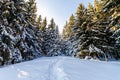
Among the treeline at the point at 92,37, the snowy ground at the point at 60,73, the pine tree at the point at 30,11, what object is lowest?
the snowy ground at the point at 60,73

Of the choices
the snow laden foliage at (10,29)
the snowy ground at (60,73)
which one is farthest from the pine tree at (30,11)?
the snowy ground at (60,73)

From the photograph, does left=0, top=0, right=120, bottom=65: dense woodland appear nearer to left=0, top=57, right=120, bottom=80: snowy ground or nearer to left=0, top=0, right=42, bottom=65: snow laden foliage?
left=0, top=0, right=42, bottom=65: snow laden foliage

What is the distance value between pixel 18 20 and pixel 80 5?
13659 mm

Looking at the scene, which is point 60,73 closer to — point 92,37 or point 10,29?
point 10,29

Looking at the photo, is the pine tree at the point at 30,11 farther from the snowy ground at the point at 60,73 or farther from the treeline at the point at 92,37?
the snowy ground at the point at 60,73

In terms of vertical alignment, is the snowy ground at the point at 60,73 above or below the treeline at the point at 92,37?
below

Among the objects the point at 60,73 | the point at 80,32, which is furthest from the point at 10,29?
the point at 80,32

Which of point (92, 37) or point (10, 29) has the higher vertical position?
point (10, 29)

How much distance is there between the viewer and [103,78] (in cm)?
1010

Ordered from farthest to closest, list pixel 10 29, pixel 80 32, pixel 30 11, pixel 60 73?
pixel 30 11 < pixel 80 32 < pixel 10 29 < pixel 60 73

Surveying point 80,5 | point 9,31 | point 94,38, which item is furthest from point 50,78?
point 80,5

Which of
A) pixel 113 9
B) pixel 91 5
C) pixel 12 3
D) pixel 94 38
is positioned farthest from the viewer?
pixel 91 5

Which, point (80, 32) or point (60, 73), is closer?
point (60, 73)

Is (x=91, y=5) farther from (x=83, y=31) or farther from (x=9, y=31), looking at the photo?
(x=9, y=31)
